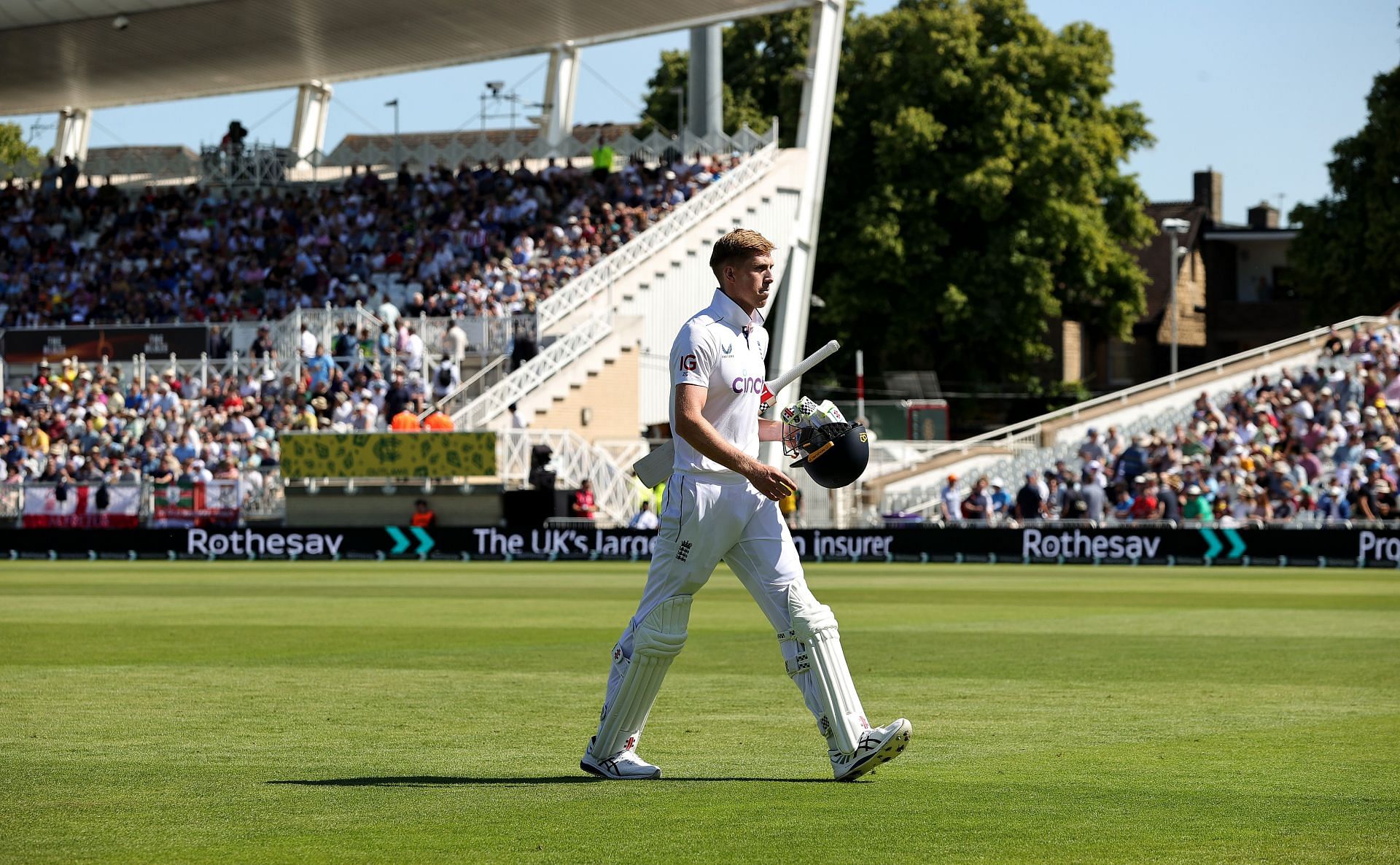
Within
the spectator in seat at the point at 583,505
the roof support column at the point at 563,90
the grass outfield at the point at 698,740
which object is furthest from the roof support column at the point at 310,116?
the grass outfield at the point at 698,740

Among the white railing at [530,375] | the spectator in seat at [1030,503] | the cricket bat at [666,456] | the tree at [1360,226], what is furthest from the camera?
the tree at [1360,226]

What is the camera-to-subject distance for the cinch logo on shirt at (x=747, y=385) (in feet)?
25.3

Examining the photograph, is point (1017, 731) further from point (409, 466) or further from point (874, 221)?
point (874, 221)

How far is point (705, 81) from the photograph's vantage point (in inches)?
2072

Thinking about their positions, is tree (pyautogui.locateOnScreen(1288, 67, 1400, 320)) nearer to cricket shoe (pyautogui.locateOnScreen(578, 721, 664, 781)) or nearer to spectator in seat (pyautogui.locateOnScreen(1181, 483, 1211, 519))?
spectator in seat (pyautogui.locateOnScreen(1181, 483, 1211, 519))

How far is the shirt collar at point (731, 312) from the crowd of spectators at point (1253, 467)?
83.6 ft

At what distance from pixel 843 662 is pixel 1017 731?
2.07 metres

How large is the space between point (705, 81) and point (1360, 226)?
2321 cm

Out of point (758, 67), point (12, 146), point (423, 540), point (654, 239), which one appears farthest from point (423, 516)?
point (12, 146)

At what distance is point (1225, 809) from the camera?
22.6ft

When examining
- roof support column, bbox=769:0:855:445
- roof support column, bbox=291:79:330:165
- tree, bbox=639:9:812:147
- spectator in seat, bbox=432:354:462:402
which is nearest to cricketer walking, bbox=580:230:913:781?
spectator in seat, bbox=432:354:462:402

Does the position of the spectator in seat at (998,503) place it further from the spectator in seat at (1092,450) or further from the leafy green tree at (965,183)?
the leafy green tree at (965,183)

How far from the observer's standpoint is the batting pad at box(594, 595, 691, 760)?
775cm

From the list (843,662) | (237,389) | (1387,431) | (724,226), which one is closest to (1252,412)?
(1387,431)
